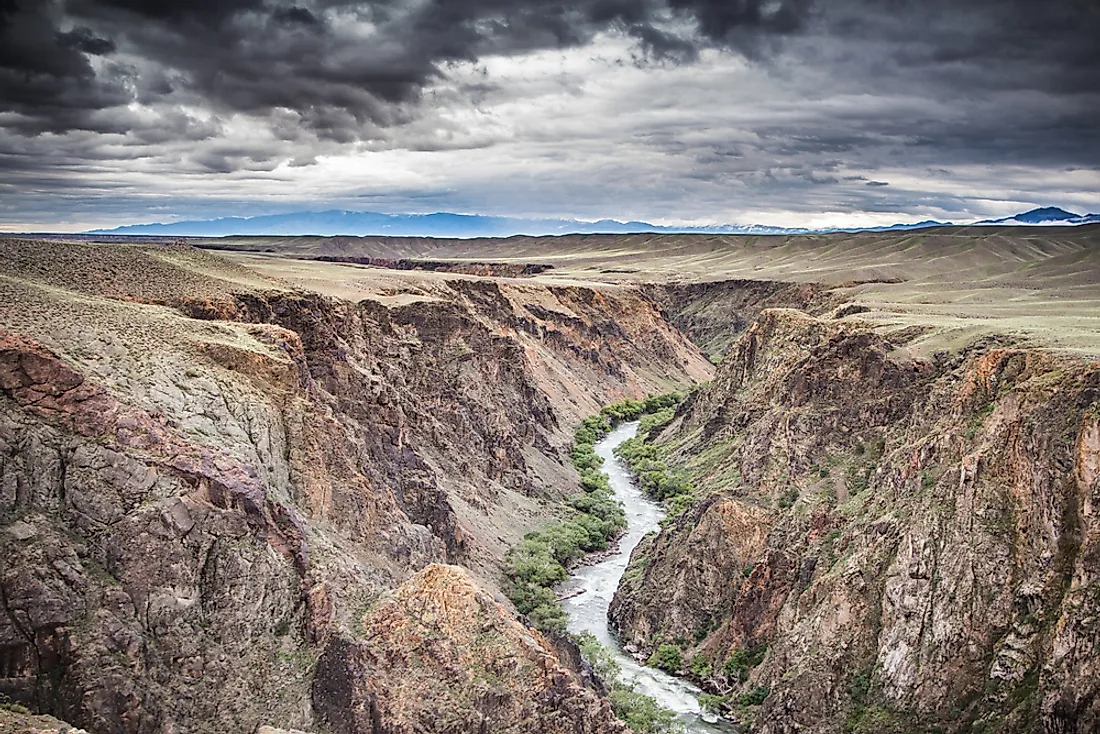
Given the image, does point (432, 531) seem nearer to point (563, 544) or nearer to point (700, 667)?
point (563, 544)

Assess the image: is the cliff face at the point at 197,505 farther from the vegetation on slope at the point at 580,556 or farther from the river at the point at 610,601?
the river at the point at 610,601

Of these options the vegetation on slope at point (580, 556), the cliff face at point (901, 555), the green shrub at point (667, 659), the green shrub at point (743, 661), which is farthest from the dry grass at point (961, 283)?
the vegetation on slope at point (580, 556)

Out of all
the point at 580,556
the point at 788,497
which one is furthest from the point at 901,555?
the point at 580,556

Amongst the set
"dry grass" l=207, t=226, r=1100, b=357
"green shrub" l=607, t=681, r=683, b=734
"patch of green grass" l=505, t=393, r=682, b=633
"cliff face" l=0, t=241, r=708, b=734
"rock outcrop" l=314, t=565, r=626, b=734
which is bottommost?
"green shrub" l=607, t=681, r=683, b=734

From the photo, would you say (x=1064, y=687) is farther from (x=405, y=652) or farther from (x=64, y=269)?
(x=64, y=269)

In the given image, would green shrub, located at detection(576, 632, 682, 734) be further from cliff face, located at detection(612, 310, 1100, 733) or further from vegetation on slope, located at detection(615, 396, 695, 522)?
vegetation on slope, located at detection(615, 396, 695, 522)

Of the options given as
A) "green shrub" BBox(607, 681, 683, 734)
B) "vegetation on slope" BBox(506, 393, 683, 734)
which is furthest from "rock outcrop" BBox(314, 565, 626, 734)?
"vegetation on slope" BBox(506, 393, 683, 734)
